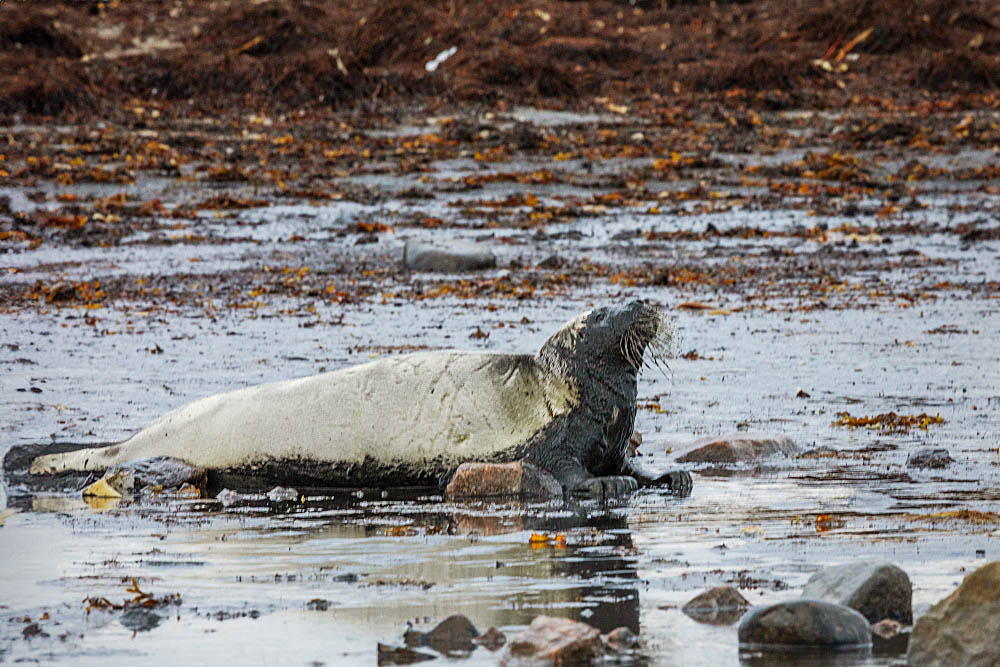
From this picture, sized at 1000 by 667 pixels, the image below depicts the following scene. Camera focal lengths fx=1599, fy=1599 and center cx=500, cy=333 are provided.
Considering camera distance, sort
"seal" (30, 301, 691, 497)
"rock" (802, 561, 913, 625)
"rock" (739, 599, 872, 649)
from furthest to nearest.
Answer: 1. "seal" (30, 301, 691, 497)
2. "rock" (802, 561, 913, 625)
3. "rock" (739, 599, 872, 649)

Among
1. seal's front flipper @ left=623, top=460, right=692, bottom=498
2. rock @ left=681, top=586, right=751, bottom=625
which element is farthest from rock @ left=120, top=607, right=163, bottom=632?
seal's front flipper @ left=623, top=460, right=692, bottom=498

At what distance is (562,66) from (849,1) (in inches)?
273

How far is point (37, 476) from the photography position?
696 cm

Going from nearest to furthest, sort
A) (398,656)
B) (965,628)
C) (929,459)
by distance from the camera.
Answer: (965,628)
(398,656)
(929,459)

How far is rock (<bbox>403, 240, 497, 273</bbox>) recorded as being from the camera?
49.2 feet

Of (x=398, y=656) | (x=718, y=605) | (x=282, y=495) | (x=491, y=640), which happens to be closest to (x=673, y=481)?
(x=282, y=495)

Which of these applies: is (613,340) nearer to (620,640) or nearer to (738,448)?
(738,448)

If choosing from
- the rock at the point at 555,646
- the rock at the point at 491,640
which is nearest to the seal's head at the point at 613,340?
the rock at the point at 491,640

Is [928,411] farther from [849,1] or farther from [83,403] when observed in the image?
[849,1]

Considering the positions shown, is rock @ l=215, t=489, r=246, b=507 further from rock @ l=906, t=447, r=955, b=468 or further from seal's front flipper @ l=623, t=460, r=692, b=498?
rock @ l=906, t=447, r=955, b=468

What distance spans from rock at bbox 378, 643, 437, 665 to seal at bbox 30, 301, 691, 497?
2.74 m

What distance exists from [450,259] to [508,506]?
29.4 feet

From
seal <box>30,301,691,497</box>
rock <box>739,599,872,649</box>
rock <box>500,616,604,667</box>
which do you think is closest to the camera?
rock <box>500,616,604,667</box>

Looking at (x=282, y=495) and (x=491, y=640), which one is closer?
(x=491, y=640)
